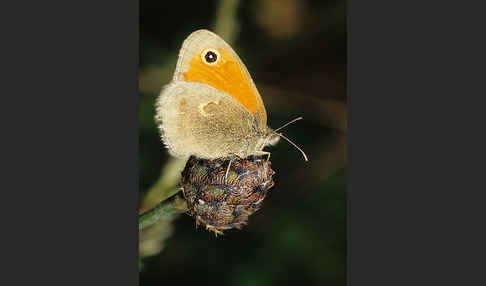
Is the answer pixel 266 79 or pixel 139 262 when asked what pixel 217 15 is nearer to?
pixel 266 79

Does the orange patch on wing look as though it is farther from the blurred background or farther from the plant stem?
the plant stem

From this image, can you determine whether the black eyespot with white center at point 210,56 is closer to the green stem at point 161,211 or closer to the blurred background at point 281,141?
the blurred background at point 281,141

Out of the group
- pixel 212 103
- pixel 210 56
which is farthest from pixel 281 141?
pixel 210 56

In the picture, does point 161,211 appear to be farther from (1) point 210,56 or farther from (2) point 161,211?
(1) point 210,56

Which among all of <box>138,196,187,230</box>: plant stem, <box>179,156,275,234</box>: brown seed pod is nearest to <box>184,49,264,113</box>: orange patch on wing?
<box>179,156,275,234</box>: brown seed pod

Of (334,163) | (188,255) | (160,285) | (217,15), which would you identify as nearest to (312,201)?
(334,163)
